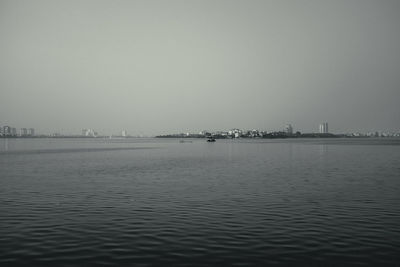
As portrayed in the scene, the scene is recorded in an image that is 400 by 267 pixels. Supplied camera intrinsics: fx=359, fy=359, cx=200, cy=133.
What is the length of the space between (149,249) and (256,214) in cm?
1141

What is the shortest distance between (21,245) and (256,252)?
41.3 ft

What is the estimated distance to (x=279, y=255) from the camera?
17812 mm

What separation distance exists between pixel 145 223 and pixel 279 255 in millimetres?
10519

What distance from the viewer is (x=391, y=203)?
32.2 meters

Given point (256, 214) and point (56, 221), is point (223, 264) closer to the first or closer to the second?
point (256, 214)

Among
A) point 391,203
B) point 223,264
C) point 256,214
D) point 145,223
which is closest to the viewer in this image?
point 223,264

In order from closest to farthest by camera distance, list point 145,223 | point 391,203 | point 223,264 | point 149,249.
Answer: point 223,264 → point 149,249 → point 145,223 → point 391,203

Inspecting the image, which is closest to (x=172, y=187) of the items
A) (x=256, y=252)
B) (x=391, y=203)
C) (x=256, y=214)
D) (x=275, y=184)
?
(x=275, y=184)

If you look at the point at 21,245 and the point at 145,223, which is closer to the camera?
the point at 21,245

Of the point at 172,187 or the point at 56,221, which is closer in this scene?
the point at 56,221

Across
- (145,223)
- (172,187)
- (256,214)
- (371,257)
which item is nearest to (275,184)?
(172,187)

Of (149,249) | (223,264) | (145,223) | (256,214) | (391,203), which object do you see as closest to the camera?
(223,264)

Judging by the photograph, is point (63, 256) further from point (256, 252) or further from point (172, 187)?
point (172, 187)

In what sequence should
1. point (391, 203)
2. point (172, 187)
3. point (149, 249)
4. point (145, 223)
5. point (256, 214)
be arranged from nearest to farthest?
point (149, 249)
point (145, 223)
point (256, 214)
point (391, 203)
point (172, 187)
